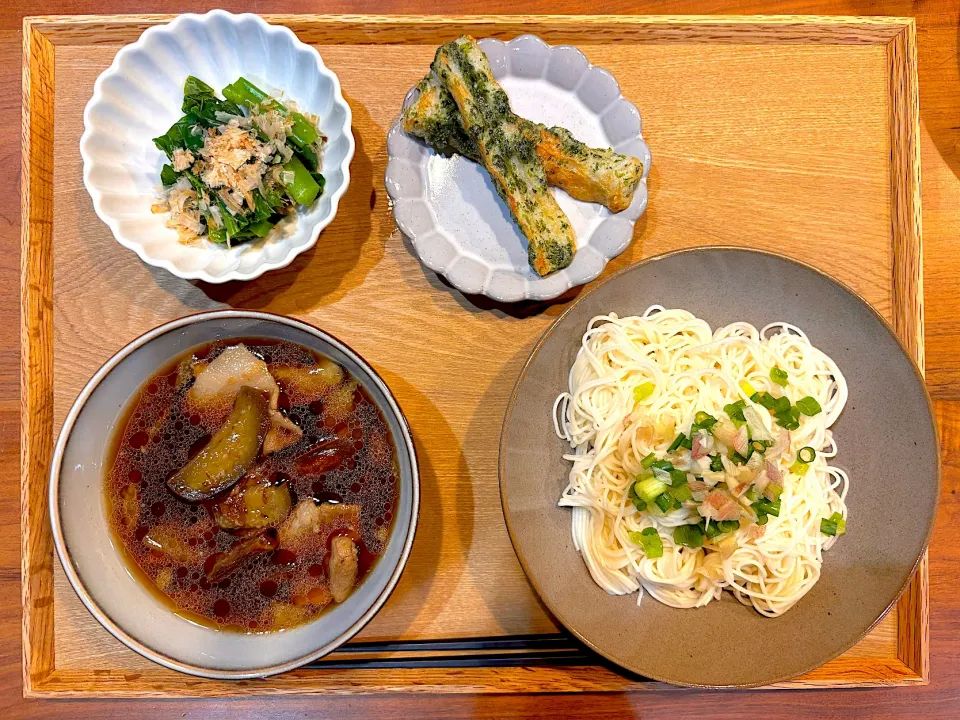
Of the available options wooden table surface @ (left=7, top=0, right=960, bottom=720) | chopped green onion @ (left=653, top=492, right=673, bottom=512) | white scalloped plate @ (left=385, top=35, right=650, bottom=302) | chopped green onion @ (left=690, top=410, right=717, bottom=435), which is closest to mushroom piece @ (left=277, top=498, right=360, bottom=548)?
wooden table surface @ (left=7, top=0, right=960, bottom=720)

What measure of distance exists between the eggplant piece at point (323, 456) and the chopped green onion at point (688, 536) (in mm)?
1106

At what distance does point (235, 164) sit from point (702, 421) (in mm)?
1734

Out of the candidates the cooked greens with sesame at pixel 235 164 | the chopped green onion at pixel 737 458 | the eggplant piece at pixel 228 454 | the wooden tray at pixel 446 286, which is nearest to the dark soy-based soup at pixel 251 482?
the eggplant piece at pixel 228 454

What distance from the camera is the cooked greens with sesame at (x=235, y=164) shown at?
86.4 inches

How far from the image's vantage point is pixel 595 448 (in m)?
2.26

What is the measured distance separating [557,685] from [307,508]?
42.8 inches

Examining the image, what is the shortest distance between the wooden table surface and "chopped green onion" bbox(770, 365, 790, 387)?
2.52ft

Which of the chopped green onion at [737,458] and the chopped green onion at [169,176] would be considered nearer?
the chopped green onion at [737,458]

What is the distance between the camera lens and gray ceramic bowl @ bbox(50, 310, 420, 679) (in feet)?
6.41

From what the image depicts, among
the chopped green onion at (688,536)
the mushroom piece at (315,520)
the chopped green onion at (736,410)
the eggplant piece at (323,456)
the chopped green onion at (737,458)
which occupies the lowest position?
the chopped green onion at (688,536)

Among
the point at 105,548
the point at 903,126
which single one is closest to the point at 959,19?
the point at 903,126

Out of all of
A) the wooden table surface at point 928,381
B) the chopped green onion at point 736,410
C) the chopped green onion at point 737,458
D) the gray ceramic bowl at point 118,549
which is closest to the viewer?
the gray ceramic bowl at point 118,549

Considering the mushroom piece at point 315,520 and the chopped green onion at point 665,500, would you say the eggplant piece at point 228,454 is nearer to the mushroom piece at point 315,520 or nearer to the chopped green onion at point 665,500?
the mushroom piece at point 315,520

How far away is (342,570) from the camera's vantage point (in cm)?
210
